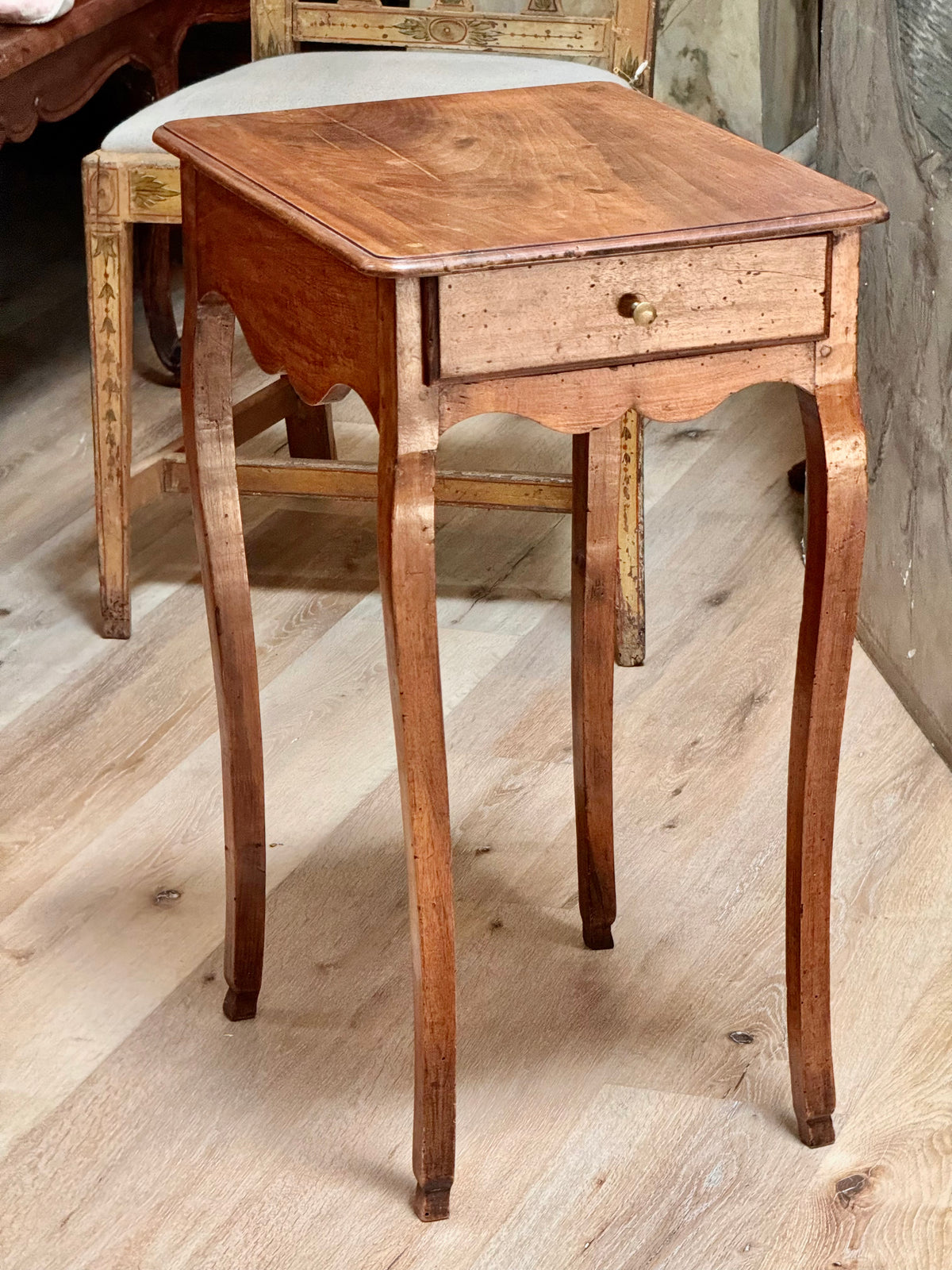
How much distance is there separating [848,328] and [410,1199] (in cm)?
65

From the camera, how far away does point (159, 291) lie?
99.1 inches

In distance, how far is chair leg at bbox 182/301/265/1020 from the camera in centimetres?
113

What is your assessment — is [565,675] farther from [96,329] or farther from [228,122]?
[228,122]

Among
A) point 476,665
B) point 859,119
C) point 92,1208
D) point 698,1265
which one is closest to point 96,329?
point 476,665

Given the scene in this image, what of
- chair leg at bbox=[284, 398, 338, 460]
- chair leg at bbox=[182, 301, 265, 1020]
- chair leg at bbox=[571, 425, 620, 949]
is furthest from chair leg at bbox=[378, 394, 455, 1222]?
chair leg at bbox=[284, 398, 338, 460]

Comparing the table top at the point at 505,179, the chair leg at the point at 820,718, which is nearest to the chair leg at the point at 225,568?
the table top at the point at 505,179

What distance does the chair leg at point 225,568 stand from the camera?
1128 millimetres

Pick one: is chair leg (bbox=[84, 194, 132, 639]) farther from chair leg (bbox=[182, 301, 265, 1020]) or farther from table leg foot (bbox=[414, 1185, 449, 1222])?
table leg foot (bbox=[414, 1185, 449, 1222])

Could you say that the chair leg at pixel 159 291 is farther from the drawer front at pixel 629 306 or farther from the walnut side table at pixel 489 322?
the drawer front at pixel 629 306

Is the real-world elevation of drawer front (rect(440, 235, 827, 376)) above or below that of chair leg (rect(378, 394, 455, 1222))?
above

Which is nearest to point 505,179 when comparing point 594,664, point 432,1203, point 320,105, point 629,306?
point 629,306

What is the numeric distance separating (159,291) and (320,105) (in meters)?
0.88

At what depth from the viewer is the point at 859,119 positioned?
177cm

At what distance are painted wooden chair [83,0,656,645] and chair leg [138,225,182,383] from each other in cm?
60
